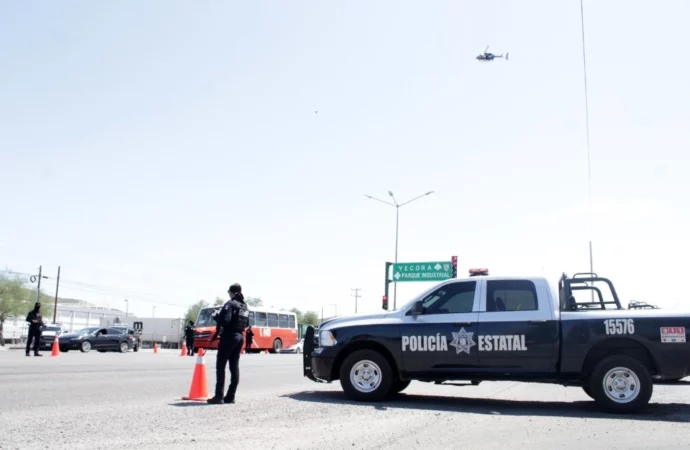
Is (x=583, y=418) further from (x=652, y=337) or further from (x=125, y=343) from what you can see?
(x=125, y=343)

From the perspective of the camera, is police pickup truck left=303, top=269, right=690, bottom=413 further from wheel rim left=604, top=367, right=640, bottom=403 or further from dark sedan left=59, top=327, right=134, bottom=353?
dark sedan left=59, top=327, right=134, bottom=353

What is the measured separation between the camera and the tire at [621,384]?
9.52m

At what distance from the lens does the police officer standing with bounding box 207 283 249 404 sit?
9812mm

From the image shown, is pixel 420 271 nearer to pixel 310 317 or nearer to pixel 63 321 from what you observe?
pixel 63 321

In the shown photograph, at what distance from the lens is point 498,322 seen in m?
10.2

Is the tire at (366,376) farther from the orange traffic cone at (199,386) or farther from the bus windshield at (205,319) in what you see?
the bus windshield at (205,319)

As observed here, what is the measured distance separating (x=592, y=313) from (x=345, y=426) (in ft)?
14.1

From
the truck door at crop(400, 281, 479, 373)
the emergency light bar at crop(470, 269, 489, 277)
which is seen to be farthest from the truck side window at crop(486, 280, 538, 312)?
the emergency light bar at crop(470, 269, 489, 277)

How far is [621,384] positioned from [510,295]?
198 centimetres

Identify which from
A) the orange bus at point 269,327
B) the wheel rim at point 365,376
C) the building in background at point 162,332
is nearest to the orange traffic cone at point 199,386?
the wheel rim at point 365,376

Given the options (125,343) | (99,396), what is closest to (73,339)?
(125,343)

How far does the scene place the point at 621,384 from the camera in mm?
9633

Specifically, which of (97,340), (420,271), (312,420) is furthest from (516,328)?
(420,271)

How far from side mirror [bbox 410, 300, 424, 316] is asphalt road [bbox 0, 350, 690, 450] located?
1369 mm
